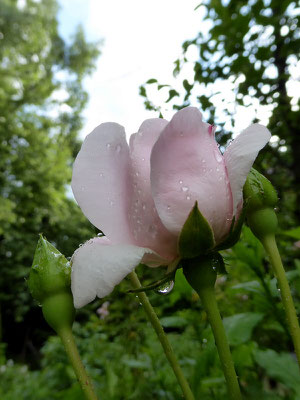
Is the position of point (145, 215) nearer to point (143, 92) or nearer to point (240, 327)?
point (240, 327)

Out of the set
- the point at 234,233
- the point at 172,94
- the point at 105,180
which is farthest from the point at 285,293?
the point at 172,94

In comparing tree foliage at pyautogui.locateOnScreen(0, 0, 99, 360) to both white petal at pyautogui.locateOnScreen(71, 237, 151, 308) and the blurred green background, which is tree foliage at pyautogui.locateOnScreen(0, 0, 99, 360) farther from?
white petal at pyautogui.locateOnScreen(71, 237, 151, 308)

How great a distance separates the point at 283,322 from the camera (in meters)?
0.60

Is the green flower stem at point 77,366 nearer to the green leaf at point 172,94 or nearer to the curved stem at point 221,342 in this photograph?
the curved stem at point 221,342

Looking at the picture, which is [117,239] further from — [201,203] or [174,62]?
[174,62]

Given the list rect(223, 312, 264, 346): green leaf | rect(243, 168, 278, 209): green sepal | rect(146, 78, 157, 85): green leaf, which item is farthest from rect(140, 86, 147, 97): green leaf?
rect(243, 168, 278, 209): green sepal

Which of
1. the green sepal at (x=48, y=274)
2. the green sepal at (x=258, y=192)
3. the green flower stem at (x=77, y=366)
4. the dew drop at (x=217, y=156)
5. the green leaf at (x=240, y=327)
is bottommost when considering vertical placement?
the green flower stem at (x=77, y=366)

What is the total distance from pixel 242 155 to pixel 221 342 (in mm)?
132

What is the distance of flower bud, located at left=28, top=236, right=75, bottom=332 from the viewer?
0.29 meters

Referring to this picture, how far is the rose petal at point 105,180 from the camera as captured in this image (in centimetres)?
29

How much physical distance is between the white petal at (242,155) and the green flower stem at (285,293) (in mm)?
63

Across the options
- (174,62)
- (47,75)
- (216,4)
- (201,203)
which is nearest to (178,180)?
(201,203)

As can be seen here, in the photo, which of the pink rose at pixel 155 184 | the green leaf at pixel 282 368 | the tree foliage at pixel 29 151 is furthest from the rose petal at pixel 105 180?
the tree foliage at pixel 29 151

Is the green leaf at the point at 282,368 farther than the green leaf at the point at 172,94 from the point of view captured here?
No
